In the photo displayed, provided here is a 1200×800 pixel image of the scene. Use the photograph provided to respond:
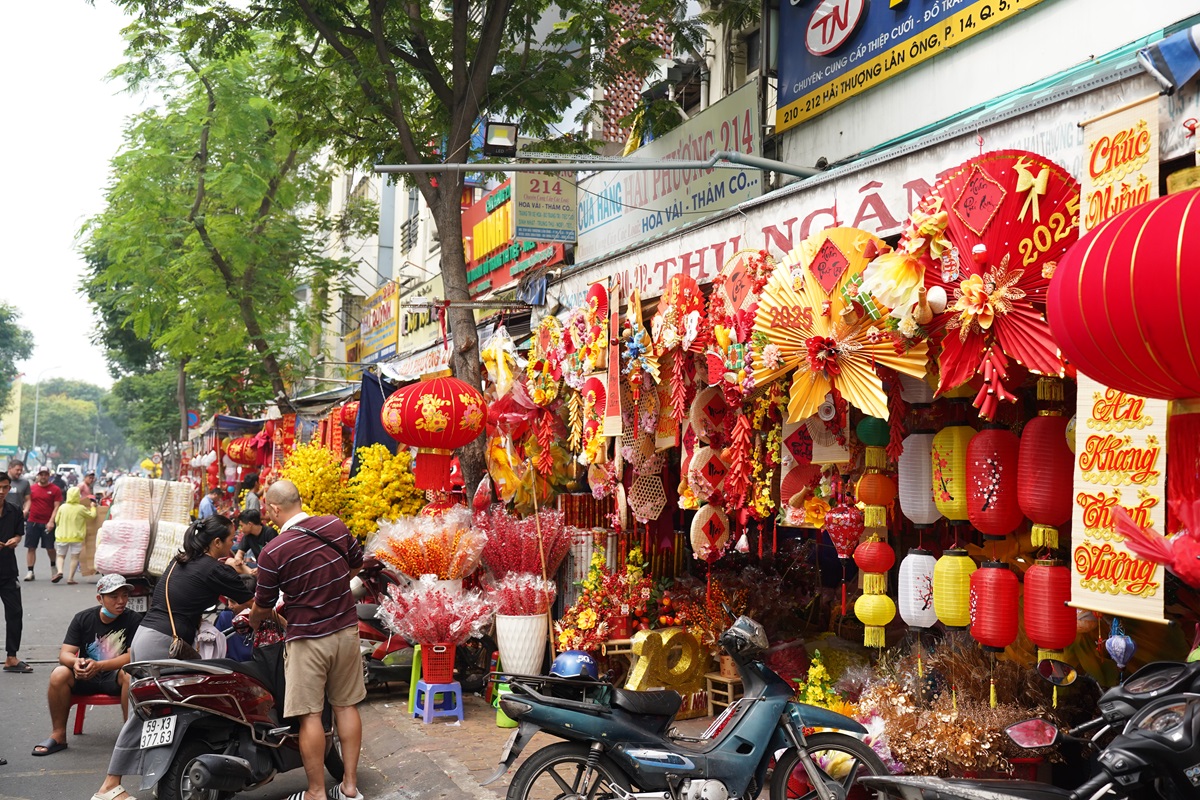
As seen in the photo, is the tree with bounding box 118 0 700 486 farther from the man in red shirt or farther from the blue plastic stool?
the man in red shirt

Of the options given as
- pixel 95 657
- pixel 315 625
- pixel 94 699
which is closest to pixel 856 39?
pixel 315 625

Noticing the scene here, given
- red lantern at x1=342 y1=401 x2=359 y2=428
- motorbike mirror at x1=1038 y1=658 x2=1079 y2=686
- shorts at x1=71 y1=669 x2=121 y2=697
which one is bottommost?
shorts at x1=71 y1=669 x2=121 y2=697

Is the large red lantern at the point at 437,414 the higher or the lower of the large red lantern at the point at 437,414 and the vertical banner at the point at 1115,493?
the higher

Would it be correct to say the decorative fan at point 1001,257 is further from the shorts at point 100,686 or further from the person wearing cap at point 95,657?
the shorts at point 100,686

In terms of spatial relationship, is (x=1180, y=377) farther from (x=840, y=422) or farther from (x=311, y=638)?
(x=311, y=638)

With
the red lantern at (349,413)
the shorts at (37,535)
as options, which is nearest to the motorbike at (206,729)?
the red lantern at (349,413)

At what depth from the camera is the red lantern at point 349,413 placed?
48.8 feet

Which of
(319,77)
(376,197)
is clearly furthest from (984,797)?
(376,197)

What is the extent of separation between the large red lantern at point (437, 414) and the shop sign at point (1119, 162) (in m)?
6.13

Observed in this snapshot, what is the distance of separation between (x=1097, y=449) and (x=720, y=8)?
6.84 m

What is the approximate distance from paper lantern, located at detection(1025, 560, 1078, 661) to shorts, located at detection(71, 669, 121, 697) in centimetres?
631

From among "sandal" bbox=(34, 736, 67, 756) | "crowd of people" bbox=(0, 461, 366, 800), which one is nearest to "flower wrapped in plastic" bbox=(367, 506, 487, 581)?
"crowd of people" bbox=(0, 461, 366, 800)

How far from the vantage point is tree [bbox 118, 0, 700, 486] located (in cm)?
981

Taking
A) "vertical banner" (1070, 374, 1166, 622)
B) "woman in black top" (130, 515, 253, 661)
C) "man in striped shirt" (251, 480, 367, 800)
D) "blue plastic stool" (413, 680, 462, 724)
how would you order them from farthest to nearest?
"blue plastic stool" (413, 680, 462, 724), "woman in black top" (130, 515, 253, 661), "man in striped shirt" (251, 480, 367, 800), "vertical banner" (1070, 374, 1166, 622)
